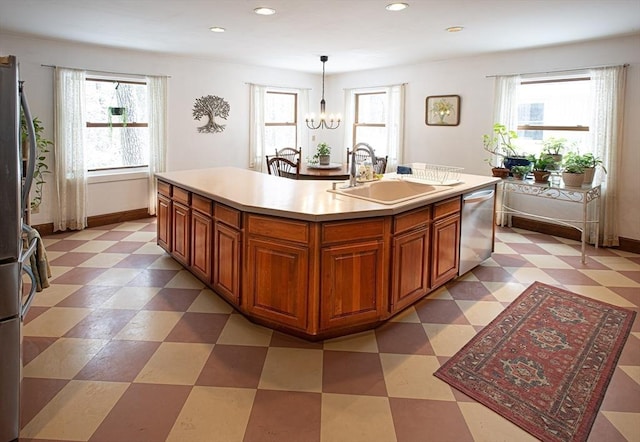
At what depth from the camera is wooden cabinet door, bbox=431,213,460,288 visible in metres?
3.31

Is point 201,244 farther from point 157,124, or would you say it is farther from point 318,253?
point 157,124

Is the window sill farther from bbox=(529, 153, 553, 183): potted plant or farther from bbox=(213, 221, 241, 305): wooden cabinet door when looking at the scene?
bbox=(529, 153, 553, 183): potted plant

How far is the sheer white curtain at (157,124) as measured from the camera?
6004 millimetres

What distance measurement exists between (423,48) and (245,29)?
89.3 inches

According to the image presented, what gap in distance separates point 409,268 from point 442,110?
4085mm

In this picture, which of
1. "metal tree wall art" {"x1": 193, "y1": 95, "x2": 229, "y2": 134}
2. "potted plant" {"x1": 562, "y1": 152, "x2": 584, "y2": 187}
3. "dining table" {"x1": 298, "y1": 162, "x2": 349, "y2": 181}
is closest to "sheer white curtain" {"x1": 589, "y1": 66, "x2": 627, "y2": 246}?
"potted plant" {"x1": 562, "y1": 152, "x2": 584, "y2": 187}

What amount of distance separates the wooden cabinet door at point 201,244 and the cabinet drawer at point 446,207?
5.57 feet

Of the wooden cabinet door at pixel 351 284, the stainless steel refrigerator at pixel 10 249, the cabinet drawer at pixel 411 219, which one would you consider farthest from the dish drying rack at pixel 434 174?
the stainless steel refrigerator at pixel 10 249

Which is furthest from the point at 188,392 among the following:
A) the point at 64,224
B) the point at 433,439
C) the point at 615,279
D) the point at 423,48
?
the point at 423,48

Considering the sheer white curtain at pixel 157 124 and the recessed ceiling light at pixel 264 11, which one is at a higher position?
the recessed ceiling light at pixel 264 11

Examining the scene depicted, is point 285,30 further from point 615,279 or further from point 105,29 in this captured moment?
point 615,279

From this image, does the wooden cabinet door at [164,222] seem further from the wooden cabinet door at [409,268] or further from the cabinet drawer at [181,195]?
the wooden cabinet door at [409,268]

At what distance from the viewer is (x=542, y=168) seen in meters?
→ 4.93

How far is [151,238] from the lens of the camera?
5223 mm
